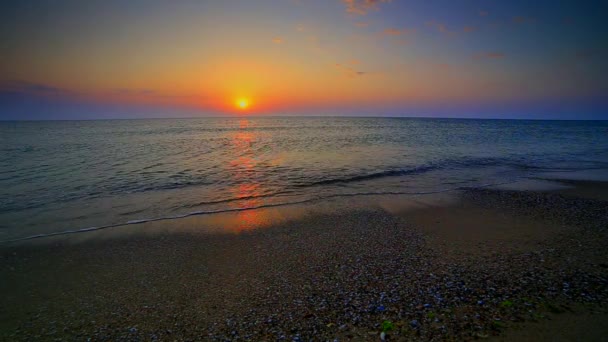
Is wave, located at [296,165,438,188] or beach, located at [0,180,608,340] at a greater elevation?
wave, located at [296,165,438,188]

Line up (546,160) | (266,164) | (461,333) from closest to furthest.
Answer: (461,333)
(266,164)
(546,160)

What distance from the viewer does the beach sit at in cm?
495

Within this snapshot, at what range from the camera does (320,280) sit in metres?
6.55

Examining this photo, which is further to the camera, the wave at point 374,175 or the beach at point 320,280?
the wave at point 374,175

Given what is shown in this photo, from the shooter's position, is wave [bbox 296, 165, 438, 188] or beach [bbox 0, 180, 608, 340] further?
wave [bbox 296, 165, 438, 188]

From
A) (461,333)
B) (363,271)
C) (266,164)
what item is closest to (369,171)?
(266,164)

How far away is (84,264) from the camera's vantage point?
782 centimetres

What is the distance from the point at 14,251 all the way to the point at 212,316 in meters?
8.36

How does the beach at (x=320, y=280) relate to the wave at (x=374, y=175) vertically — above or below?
below

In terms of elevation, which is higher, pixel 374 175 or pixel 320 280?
pixel 374 175

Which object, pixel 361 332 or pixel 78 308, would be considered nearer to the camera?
pixel 361 332

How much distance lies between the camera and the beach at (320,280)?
495 centimetres

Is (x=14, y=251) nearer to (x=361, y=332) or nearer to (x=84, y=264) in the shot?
(x=84, y=264)

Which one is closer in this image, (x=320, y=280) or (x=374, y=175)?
(x=320, y=280)
